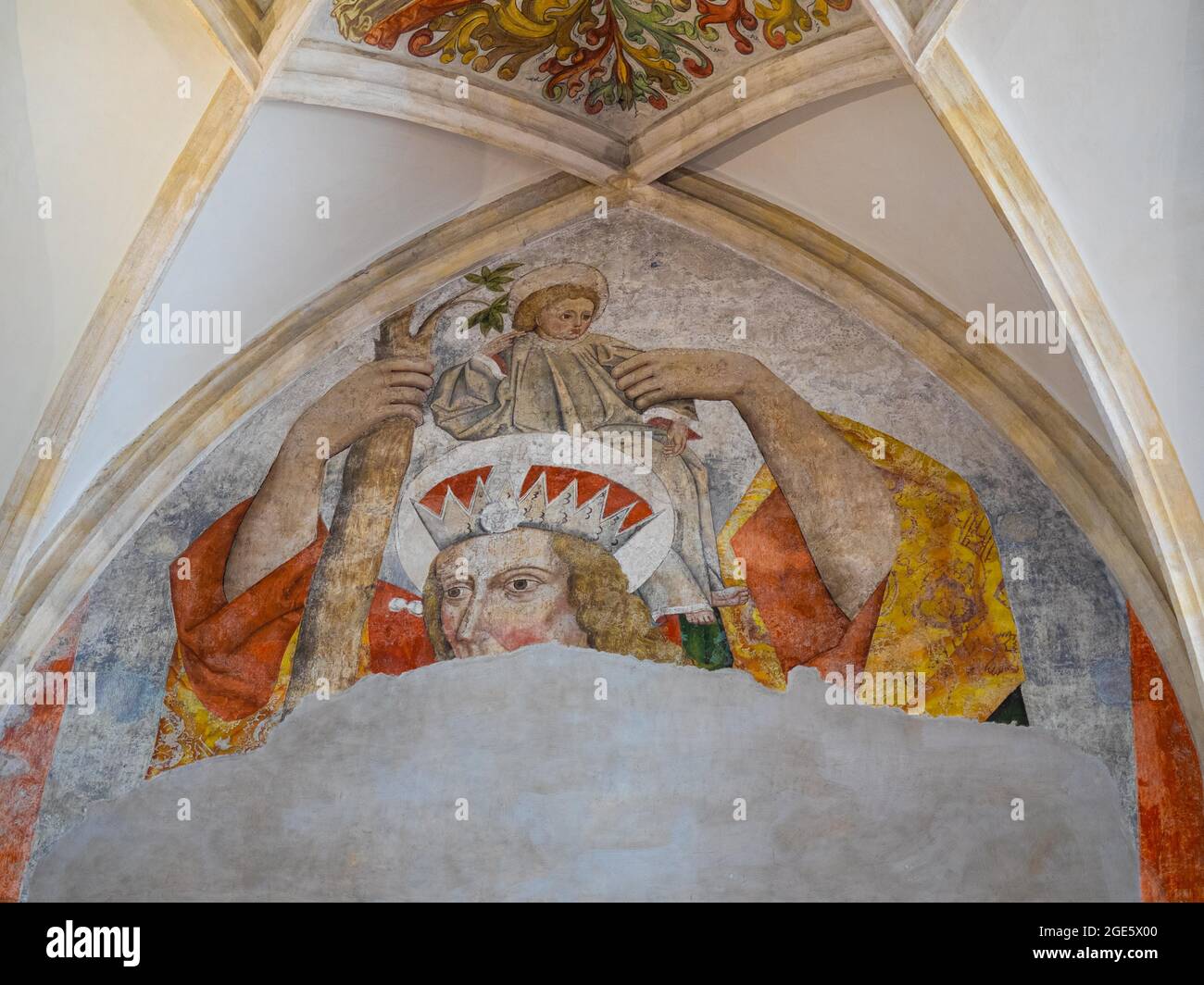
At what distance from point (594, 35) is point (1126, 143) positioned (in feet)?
9.17

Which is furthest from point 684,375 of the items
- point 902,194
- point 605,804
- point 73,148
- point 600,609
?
point 73,148

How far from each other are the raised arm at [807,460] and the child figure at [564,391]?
0.13 m

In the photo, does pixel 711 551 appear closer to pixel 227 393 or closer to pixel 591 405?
pixel 591 405

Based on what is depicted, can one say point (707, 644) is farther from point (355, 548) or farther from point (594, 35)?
point (594, 35)

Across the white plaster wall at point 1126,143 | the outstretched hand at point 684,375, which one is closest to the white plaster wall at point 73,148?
the outstretched hand at point 684,375

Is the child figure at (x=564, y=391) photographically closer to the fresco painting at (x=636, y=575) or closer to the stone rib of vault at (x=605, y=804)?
the fresco painting at (x=636, y=575)

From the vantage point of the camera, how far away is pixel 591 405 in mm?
8867

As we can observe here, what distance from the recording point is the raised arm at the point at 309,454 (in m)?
8.69

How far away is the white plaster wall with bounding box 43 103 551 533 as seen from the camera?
8133mm

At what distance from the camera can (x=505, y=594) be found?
847 centimetres

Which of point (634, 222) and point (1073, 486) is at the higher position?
point (634, 222)

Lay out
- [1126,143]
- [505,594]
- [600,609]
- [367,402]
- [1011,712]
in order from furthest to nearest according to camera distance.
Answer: [367,402], [505,594], [600,609], [1011,712], [1126,143]
